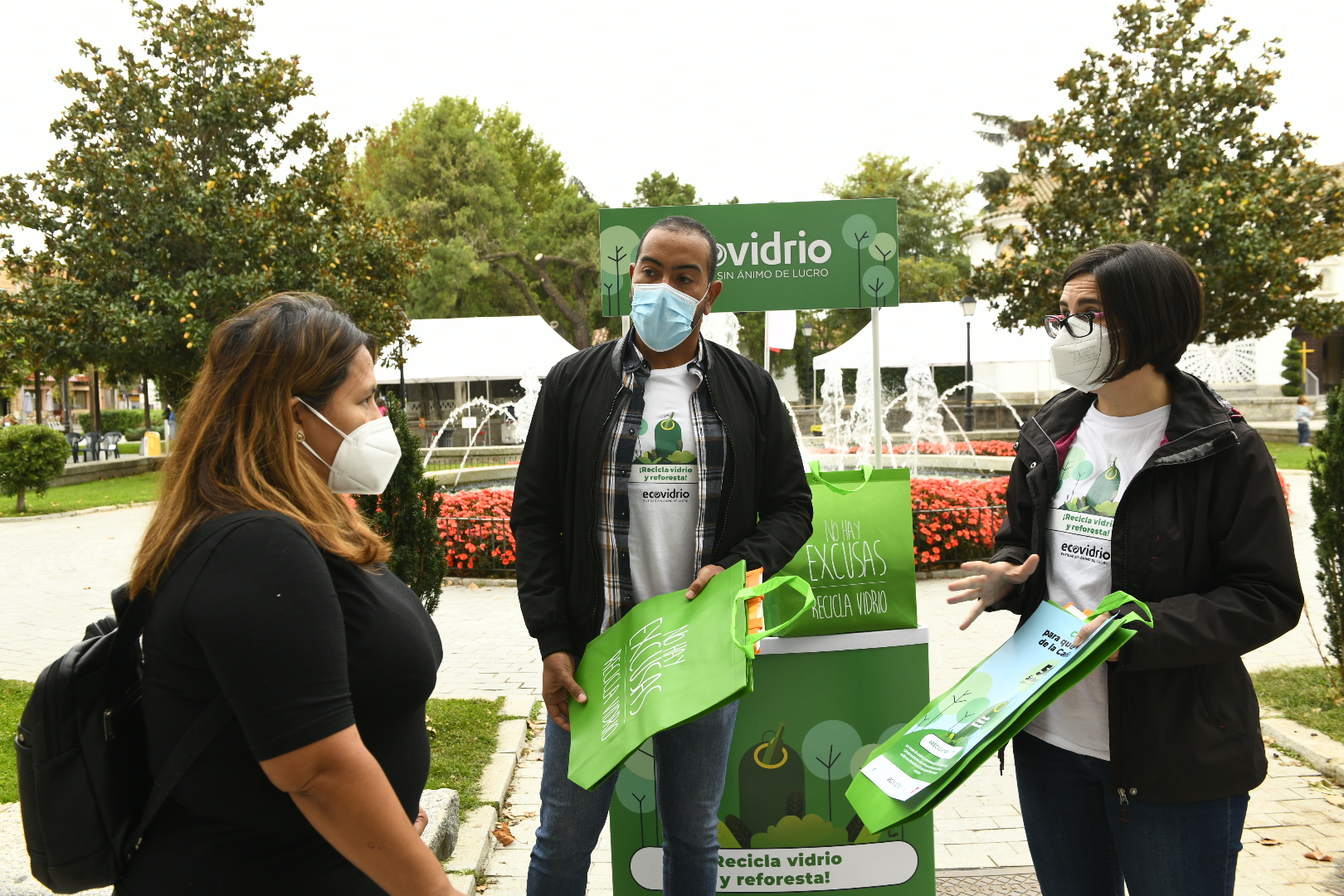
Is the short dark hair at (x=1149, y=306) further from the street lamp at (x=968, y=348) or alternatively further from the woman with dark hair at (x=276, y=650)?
the street lamp at (x=968, y=348)

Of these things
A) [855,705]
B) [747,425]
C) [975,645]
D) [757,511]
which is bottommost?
[975,645]

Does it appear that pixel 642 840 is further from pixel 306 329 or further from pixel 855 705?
pixel 306 329

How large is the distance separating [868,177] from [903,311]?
20221mm

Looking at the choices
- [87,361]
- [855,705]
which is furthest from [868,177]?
[855,705]

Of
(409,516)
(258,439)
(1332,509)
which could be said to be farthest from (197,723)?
(1332,509)

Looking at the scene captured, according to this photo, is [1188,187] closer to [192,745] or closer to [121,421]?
[192,745]

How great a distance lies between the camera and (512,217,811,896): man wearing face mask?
2.39m

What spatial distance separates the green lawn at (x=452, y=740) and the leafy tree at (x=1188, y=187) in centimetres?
1775

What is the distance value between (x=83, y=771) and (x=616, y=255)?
2671mm

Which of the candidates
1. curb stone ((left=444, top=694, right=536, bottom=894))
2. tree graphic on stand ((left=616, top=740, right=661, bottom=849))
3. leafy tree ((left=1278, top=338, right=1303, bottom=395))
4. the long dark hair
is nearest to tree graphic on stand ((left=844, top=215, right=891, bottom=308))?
tree graphic on stand ((left=616, top=740, right=661, bottom=849))

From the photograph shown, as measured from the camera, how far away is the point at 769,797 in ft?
10.1

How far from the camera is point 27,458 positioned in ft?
52.5

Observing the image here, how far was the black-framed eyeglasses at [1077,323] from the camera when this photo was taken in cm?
216

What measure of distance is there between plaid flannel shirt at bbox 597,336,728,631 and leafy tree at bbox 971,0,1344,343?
63.3 ft
